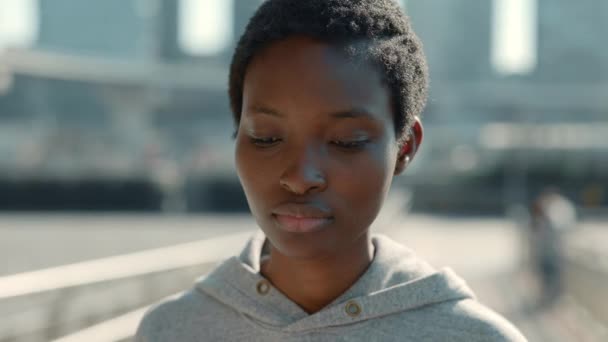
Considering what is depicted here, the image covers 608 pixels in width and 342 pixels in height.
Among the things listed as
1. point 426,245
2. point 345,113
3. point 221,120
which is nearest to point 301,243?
point 345,113

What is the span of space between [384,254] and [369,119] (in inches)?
12.7

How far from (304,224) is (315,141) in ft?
0.51

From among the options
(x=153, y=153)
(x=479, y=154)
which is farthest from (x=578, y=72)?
(x=153, y=153)

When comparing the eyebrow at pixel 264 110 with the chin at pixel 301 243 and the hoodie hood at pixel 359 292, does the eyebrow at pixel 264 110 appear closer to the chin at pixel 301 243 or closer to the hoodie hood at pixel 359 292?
the chin at pixel 301 243

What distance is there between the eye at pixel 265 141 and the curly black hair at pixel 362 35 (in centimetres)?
16

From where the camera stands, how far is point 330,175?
1.61m

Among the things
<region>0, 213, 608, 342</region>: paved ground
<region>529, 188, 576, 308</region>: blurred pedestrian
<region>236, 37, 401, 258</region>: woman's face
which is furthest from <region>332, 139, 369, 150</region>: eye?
<region>529, 188, 576, 308</region>: blurred pedestrian

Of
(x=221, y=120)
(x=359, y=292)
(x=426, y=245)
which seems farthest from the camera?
(x=221, y=120)

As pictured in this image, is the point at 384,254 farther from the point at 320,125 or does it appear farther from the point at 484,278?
the point at 484,278

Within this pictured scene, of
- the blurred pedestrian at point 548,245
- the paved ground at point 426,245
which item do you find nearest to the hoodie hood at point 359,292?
the paved ground at point 426,245

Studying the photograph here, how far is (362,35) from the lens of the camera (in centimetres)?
166

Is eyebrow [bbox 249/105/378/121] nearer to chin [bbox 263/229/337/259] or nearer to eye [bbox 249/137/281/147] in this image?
eye [bbox 249/137/281/147]

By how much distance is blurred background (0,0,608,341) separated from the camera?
6547mm

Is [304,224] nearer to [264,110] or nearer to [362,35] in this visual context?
[264,110]
